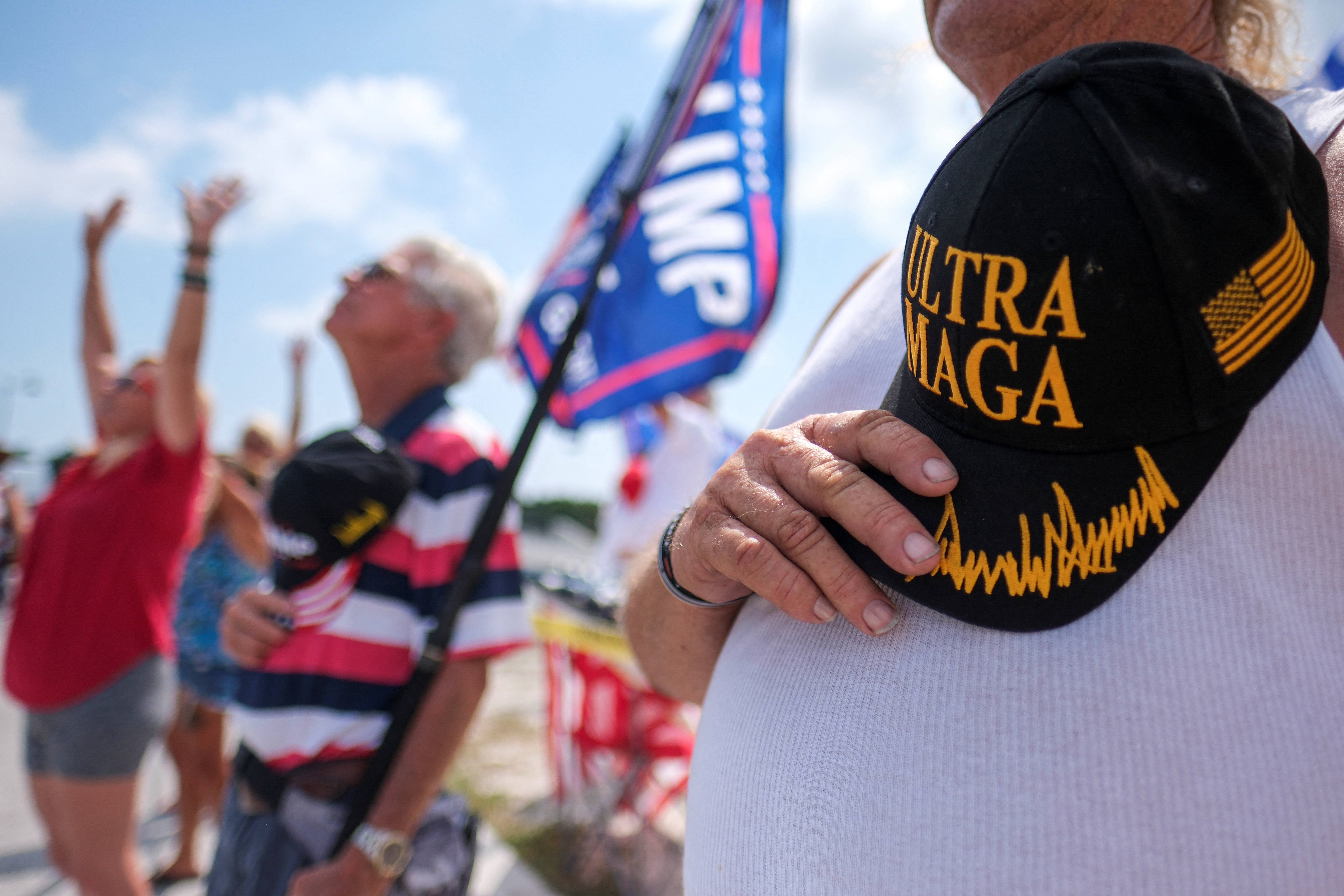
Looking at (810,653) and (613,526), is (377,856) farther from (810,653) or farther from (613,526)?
(613,526)

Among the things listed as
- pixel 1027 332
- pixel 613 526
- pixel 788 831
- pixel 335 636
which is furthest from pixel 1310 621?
pixel 613 526

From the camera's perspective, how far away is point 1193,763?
618mm

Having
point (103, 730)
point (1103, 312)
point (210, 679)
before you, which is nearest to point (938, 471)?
point (1103, 312)

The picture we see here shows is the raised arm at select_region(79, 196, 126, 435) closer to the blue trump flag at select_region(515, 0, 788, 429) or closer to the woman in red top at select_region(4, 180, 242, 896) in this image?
the woman in red top at select_region(4, 180, 242, 896)

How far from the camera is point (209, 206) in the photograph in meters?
2.74

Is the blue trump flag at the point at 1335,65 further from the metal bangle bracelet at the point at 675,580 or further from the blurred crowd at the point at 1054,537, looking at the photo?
the metal bangle bracelet at the point at 675,580

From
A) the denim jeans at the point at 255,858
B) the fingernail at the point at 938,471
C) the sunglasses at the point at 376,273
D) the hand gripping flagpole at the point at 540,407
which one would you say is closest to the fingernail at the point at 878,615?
the fingernail at the point at 938,471

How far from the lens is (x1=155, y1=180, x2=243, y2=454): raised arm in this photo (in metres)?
2.54

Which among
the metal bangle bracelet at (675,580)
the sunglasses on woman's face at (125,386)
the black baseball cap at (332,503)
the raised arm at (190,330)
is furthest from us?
the sunglasses on woman's face at (125,386)

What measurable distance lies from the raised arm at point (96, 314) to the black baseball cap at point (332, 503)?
8.16 ft

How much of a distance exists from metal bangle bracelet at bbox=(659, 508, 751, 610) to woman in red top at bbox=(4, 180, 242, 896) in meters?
2.22

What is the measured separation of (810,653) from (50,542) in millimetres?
3163
